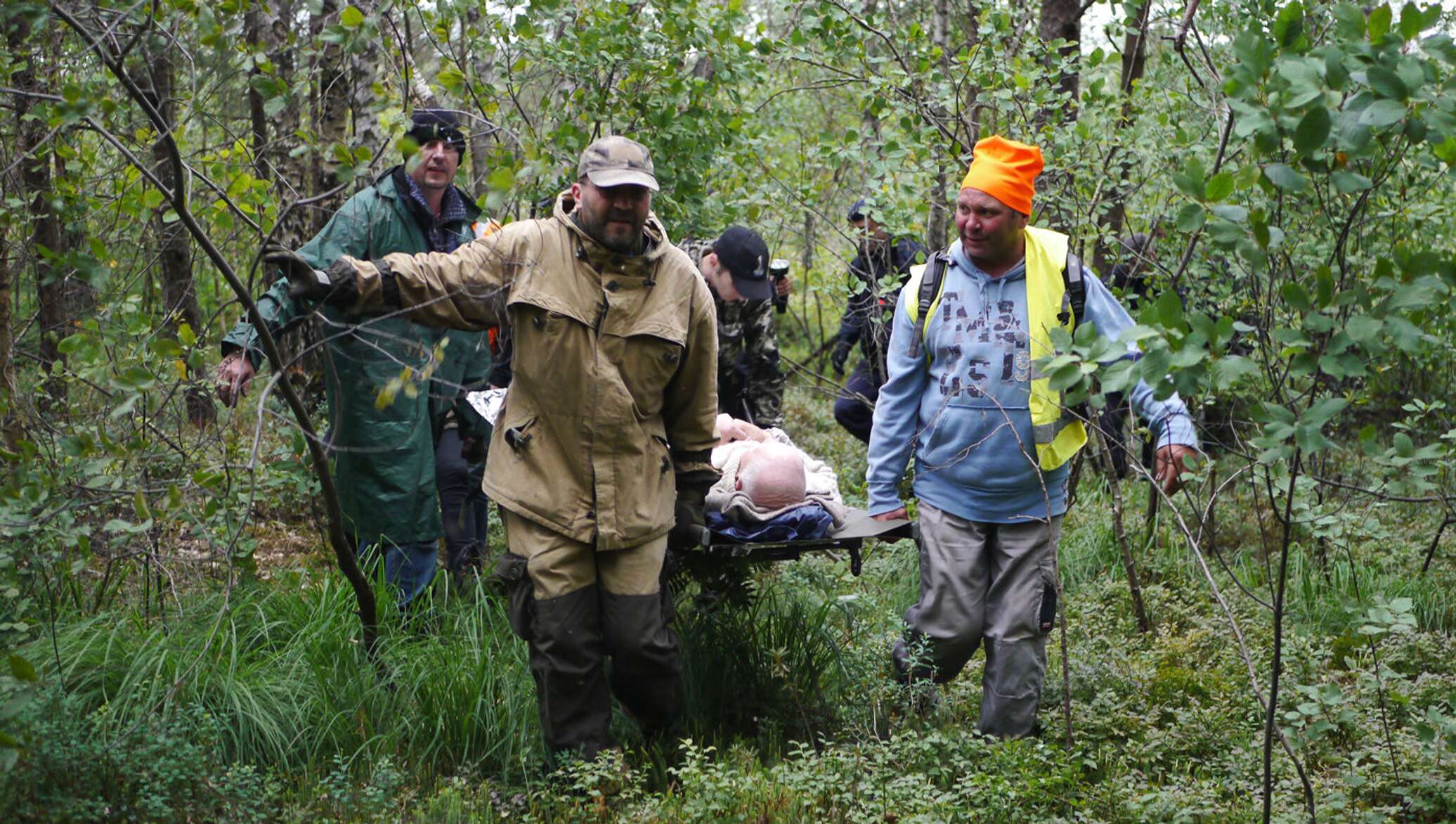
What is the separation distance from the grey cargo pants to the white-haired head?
0.54 metres

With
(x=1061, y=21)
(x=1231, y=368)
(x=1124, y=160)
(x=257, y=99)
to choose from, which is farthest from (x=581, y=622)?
(x=257, y=99)

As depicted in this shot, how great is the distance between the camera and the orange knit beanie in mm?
4949

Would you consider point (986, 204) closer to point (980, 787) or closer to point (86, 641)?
point (980, 787)

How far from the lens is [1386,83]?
9.03ft

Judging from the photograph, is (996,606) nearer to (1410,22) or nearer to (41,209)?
(1410,22)

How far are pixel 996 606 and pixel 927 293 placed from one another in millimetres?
1239

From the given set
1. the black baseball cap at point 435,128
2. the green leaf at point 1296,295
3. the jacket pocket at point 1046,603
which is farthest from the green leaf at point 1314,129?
the black baseball cap at point 435,128

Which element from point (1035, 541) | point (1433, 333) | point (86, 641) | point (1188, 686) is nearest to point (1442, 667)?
point (1188, 686)

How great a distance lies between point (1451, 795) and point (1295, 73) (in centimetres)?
283

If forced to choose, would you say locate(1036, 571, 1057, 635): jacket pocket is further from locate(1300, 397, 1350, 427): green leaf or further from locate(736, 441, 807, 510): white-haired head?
locate(1300, 397, 1350, 427): green leaf

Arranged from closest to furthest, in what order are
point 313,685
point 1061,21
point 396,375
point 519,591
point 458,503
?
1. point 519,591
2. point 313,685
3. point 396,375
4. point 458,503
5. point 1061,21

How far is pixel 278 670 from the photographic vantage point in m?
4.98

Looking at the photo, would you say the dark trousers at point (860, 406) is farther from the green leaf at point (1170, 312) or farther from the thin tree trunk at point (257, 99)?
the green leaf at point (1170, 312)

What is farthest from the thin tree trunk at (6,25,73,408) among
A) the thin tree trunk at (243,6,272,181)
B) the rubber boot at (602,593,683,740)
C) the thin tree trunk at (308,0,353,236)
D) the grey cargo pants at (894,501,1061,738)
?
the grey cargo pants at (894,501,1061,738)
